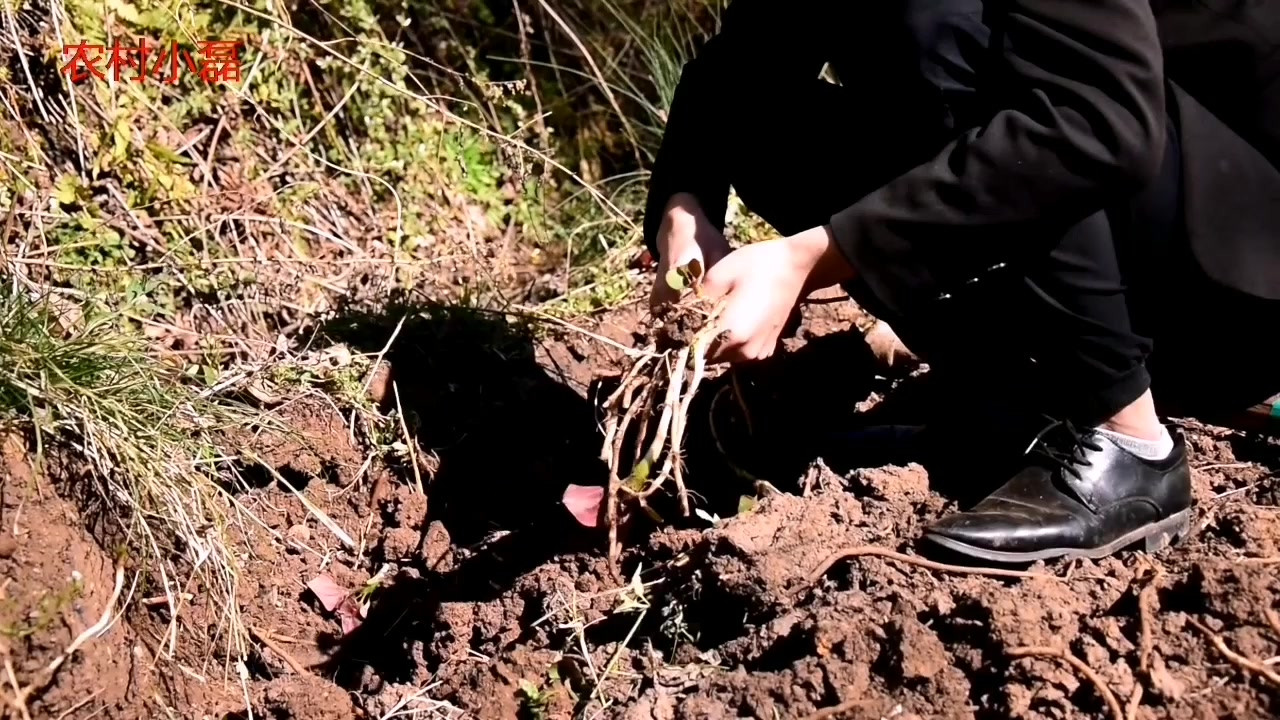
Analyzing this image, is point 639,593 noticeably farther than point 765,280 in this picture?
Yes

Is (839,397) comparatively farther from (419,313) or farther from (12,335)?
(12,335)

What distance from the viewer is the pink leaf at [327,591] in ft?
6.93

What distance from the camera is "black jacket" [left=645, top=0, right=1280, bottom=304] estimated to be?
1.57 m

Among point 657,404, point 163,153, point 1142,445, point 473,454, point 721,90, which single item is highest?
point 721,90

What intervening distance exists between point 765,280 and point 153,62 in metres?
1.98

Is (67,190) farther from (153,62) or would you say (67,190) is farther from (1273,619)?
(1273,619)

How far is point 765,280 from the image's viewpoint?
1.71 m

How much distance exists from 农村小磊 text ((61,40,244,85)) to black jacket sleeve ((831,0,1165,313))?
2.01 meters

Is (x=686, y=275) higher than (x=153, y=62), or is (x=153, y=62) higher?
(x=153, y=62)

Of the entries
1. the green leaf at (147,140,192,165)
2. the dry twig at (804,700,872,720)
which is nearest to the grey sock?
the dry twig at (804,700,872,720)

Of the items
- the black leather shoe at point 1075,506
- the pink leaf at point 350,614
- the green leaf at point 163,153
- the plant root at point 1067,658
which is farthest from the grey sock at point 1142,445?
the green leaf at point 163,153

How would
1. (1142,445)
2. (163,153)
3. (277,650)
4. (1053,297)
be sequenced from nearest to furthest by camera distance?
(1053,297) < (1142,445) < (277,650) < (163,153)

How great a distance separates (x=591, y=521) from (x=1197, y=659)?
0.87 meters

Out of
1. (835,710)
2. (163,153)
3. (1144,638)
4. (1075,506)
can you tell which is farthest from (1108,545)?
(163,153)
